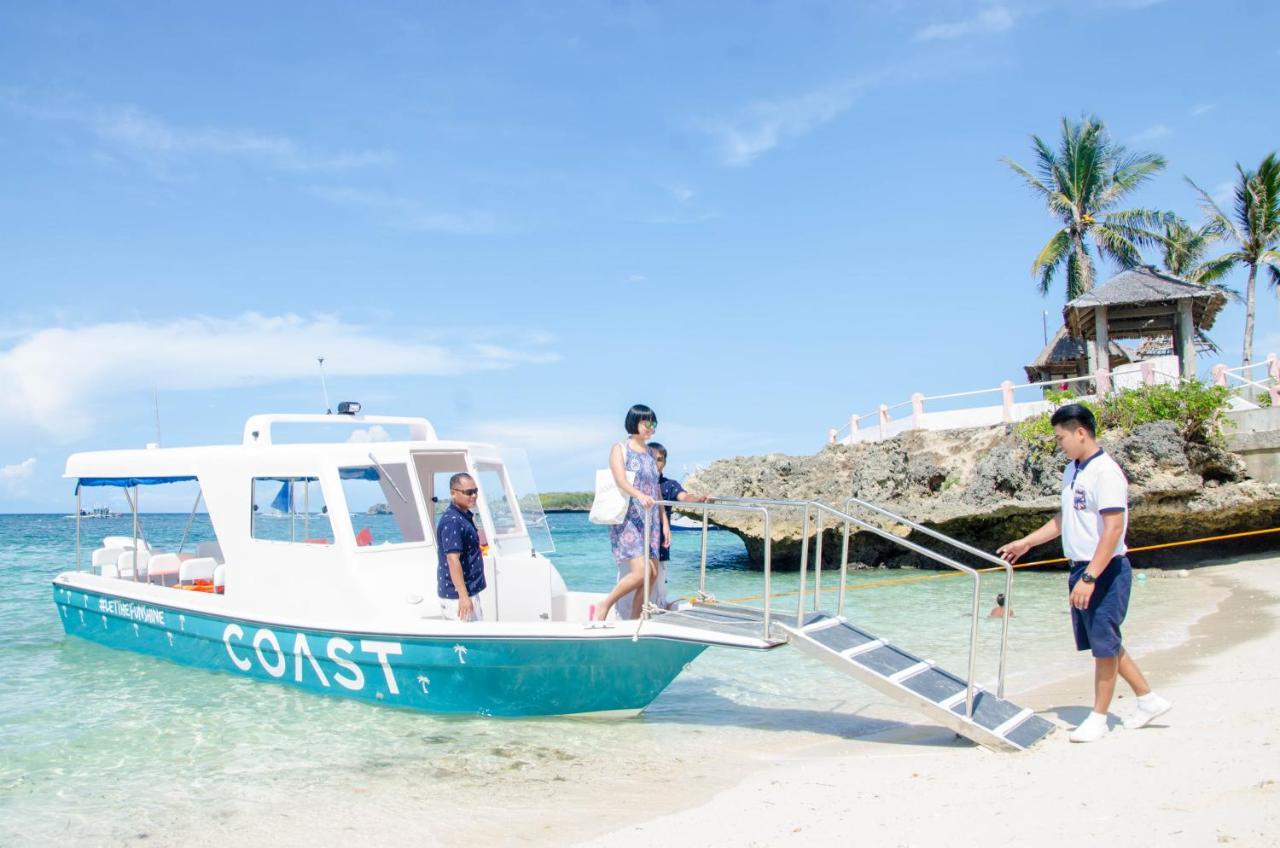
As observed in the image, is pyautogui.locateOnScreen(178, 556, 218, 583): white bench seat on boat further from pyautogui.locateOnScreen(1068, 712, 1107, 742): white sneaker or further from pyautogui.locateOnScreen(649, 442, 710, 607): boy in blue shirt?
pyautogui.locateOnScreen(1068, 712, 1107, 742): white sneaker

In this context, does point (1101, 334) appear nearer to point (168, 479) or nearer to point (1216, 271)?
point (1216, 271)

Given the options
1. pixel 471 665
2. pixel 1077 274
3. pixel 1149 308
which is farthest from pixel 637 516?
pixel 1077 274

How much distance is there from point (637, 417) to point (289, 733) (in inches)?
151

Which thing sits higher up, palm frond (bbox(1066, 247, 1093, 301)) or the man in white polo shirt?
palm frond (bbox(1066, 247, 1093, 301))

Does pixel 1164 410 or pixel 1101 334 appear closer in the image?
pixel 1164 410

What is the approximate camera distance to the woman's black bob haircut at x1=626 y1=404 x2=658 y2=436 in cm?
728

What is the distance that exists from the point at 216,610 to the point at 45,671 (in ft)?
10.7

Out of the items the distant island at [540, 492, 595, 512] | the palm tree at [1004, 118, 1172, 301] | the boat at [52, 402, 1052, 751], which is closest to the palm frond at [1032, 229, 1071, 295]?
the palm tree at [1004, 118, 1172, 301]

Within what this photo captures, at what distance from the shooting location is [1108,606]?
5.62 m

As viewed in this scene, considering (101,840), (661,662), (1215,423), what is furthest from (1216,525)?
(101,840)

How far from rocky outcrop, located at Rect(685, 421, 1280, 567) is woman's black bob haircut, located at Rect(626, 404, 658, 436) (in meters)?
12.7

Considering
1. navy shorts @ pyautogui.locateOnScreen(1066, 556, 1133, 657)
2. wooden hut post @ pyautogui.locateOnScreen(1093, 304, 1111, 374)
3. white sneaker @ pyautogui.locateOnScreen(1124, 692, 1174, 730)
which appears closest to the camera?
navy shorts @ pyautogui.locateOnScreen(1066, 556, 1133, 657)

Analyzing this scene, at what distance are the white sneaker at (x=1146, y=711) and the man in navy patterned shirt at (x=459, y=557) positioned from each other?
15.5ft

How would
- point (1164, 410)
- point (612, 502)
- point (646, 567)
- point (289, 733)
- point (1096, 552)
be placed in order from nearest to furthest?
point (1096, 552)
point (646, 567)
point (612, 502)
point (289, 733)
point (1164, 410)
